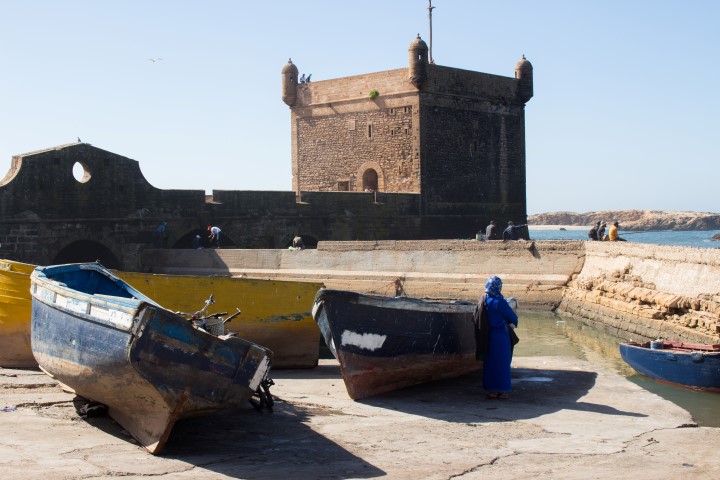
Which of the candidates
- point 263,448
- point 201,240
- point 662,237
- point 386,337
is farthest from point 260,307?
point 662,237

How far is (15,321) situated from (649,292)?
37.3ft

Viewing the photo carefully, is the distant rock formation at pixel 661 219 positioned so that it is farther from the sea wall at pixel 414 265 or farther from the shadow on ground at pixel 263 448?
the shadow on ground at pixel 263 448

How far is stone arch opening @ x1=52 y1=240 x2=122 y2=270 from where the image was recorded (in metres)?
24.6

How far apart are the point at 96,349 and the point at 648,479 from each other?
13.2 ft

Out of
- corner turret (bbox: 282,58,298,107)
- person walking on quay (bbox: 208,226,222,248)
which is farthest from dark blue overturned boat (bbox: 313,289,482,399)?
corner turret (bbox: 282,58,298,107)

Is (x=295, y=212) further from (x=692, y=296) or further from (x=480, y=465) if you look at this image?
(x=480, y=465)

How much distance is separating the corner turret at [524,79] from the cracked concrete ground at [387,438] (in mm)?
27164

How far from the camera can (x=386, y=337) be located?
28.4 ft

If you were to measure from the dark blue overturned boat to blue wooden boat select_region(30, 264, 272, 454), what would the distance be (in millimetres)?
1370

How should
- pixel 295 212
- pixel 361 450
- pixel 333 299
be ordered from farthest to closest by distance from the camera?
pixel 295 212
pixel 333 299
pixel 361 450

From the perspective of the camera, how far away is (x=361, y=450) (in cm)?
657

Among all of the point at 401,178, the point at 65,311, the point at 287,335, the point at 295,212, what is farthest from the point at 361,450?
the point at 401,178

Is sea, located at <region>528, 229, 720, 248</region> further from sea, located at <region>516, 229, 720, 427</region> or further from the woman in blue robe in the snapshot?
the woman in blue robe

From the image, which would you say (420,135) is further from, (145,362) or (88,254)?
(145,362)
